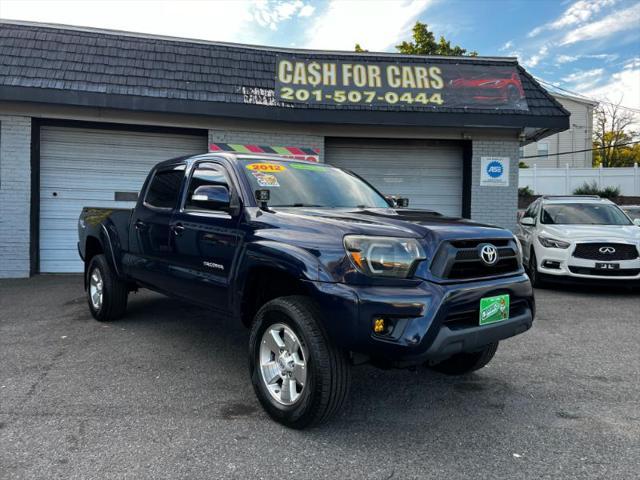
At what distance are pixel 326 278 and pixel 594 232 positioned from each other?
6.75 m

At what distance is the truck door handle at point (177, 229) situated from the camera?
4.44 metres

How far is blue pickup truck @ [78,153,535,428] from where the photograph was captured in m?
2.90

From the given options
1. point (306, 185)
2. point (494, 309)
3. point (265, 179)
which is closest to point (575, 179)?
point (306, 185)

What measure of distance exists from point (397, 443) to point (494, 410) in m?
0.91

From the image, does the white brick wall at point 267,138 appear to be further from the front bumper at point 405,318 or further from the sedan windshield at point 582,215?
the front bumper at point 405,318

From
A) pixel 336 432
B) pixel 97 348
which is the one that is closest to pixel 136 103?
pixel 97 348

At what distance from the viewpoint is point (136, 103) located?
9141 millimetres

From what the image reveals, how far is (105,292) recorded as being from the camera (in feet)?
18.9

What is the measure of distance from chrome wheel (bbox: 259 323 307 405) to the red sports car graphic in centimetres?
836

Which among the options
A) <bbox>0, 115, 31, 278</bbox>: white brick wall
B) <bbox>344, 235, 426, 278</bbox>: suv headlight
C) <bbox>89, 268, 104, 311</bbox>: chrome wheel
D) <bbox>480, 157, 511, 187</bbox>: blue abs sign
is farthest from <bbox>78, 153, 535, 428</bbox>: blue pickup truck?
<bbox>480, 157, 511, 187</bbox>: blue abs sign

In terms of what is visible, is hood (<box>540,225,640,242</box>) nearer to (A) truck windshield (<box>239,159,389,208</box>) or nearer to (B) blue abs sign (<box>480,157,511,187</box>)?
(B) blue abs sign (<box>480,157,511,187</box>)

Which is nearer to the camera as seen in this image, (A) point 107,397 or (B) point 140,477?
(B) point 140,477

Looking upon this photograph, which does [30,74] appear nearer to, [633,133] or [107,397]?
[107,397]

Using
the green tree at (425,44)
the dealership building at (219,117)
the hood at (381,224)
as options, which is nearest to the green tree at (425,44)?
the green tree at (425,44)
